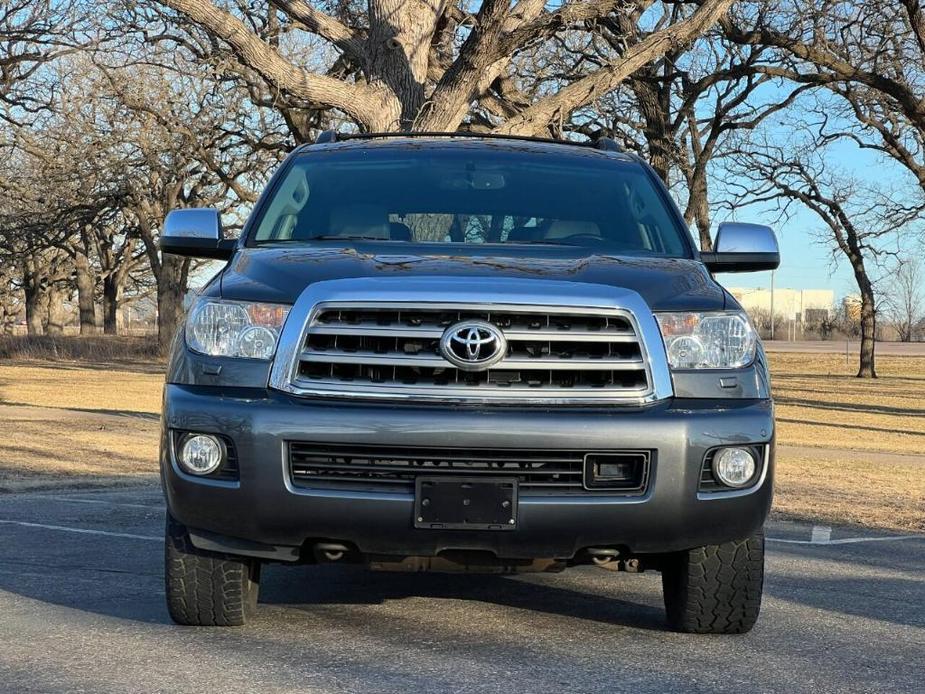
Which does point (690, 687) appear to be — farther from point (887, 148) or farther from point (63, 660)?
point (887, 148)

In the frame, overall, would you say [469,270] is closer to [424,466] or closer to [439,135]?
[424,466]

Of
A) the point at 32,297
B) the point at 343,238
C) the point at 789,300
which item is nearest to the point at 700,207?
the point at 343,238

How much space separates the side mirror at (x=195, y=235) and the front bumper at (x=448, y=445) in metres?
1.28

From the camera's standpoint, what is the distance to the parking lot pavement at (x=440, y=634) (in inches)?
179

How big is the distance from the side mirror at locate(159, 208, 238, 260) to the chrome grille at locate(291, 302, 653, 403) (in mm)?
1366

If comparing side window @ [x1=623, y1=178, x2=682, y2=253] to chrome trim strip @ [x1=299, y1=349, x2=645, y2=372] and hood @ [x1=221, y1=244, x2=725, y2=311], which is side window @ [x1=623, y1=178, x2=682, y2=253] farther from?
chrome trim strip @ [x1=299, y1=349, x2=645, y2=372]

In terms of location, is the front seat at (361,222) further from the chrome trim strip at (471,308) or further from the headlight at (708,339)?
the headlight at (708,339)

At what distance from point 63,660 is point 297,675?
2.77 feet

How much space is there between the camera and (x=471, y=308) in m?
4.75

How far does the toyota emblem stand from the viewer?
466cm

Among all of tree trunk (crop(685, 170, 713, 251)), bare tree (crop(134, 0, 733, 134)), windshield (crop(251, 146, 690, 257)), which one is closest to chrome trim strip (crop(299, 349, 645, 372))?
windshield (crop(251, 146, 690, 257))

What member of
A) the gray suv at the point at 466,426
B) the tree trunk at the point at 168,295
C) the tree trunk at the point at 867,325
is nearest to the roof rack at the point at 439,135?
the gray suv at the point at 466,426

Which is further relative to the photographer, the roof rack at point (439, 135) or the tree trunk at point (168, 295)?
the tree trunk at point (168, 295)

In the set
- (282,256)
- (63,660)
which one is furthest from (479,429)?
(63,660)
